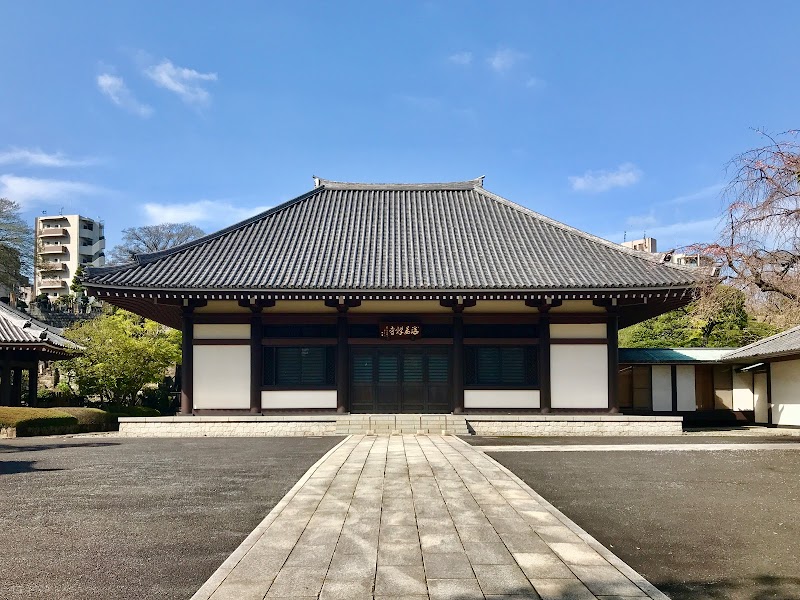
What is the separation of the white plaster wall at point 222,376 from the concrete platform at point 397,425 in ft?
2.95

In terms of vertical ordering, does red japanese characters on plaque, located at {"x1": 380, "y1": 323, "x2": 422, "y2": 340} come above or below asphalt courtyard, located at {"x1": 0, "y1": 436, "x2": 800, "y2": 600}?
above

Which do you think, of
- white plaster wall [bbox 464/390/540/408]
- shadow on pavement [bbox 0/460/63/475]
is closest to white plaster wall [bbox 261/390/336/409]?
white plaster wall [bbox 464/390/540/408]

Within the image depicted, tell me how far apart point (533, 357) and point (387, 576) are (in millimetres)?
14494

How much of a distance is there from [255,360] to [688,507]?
13415 mm

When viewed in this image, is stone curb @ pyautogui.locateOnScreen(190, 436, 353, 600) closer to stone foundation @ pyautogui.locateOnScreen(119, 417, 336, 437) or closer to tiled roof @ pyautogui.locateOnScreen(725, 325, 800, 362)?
stone foundation @ pyautogui.locateOnScreen(119, 417, 336, 437)

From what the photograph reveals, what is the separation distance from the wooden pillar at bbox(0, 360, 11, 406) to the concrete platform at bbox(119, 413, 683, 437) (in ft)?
26.4

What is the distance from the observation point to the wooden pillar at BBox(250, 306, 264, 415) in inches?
717

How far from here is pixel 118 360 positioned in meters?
25.3

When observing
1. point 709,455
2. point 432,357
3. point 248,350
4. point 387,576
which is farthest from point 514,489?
point 248,350

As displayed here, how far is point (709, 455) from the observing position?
12.3 meters

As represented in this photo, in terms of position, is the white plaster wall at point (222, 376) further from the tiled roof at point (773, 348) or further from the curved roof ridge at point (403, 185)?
the tiled roof at point (773, 348)

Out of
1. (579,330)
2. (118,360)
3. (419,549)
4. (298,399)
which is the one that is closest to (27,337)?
(118,360)

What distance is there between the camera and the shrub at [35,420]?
17.6 metres

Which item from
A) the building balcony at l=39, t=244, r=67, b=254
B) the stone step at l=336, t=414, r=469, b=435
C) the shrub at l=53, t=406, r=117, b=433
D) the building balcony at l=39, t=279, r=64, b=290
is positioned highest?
the building balcony at l=39, t=244, r=67, b=254
